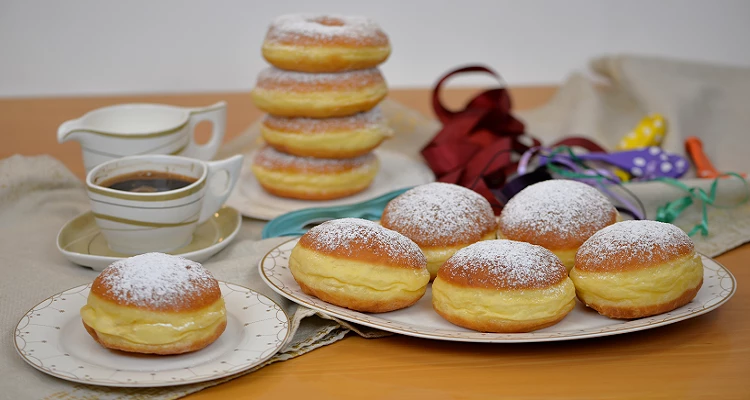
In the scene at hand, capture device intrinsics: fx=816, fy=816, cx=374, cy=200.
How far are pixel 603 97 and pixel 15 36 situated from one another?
5.48 feet

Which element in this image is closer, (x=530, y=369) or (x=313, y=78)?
(x=530, y=369)

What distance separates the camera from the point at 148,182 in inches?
40.6

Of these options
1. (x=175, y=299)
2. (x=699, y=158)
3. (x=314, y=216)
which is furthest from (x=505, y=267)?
(x=699, y=158)

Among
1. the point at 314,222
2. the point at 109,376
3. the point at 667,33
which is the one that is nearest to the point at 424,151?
the point at 314,222

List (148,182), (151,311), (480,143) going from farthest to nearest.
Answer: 1. (480,143)
2. (148,182)
3. (151,311)

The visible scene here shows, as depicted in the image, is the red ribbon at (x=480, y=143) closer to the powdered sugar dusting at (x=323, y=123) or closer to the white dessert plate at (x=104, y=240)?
the powdered sugar dusting at (x=323, y=123)

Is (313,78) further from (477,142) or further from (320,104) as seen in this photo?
(477,142)

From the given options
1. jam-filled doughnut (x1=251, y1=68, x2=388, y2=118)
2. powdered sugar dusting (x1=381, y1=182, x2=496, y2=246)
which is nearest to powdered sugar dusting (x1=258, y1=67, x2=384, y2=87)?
jam-filled doughnut (x1=251, y1=68, x2=388, y2=118)

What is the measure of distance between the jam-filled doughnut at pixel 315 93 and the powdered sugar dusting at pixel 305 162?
0.07 metres

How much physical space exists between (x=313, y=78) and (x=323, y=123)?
0.07m

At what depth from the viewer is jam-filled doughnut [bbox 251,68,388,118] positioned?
122cm

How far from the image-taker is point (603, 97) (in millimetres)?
1822

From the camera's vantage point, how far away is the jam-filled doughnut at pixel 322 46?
1204 millimetres

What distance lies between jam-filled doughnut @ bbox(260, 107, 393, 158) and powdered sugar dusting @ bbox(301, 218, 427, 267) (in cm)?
39
